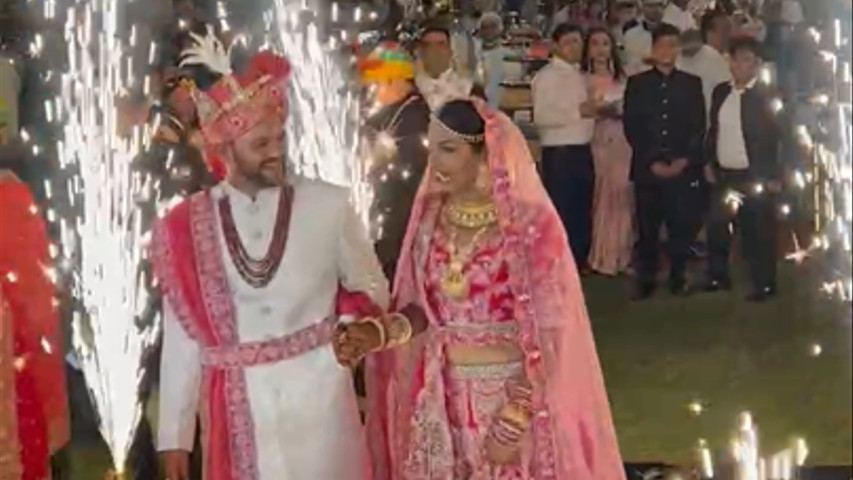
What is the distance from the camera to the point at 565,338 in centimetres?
419

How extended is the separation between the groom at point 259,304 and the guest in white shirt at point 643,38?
1627 millimetres

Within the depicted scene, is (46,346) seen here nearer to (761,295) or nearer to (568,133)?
(568,133)

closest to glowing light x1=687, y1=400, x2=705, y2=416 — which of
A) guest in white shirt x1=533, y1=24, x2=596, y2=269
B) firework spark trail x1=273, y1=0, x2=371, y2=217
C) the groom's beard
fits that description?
guest in white shirt x1=533, y1=24, x2=596, y2=269

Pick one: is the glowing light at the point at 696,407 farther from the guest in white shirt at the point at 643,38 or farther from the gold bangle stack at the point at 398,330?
the gold bangle stack at the point at 398,330

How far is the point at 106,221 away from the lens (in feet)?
18.8

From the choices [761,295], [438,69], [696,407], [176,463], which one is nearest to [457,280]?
[176,463]

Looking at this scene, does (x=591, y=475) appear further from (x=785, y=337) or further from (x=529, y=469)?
(x=785, y=337)

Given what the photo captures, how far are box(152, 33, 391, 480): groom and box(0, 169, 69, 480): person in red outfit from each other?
2.70ft

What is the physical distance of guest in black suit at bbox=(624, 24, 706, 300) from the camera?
6035 mm

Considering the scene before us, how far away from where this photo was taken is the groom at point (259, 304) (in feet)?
13.4

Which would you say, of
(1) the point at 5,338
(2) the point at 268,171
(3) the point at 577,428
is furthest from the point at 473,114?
(1) the point at 5,338

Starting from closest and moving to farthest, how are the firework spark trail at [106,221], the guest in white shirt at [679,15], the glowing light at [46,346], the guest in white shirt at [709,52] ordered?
the glowing light at [46,346] → the guest in white shirt at [679,15] → the guest in white shirt at [709,52] → the firework spark trail at [106,221]

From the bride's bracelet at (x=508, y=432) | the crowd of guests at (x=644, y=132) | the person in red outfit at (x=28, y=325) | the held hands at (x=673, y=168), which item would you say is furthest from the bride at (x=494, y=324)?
the held hands at (x=673, y=168)

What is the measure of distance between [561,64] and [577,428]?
1823mm
